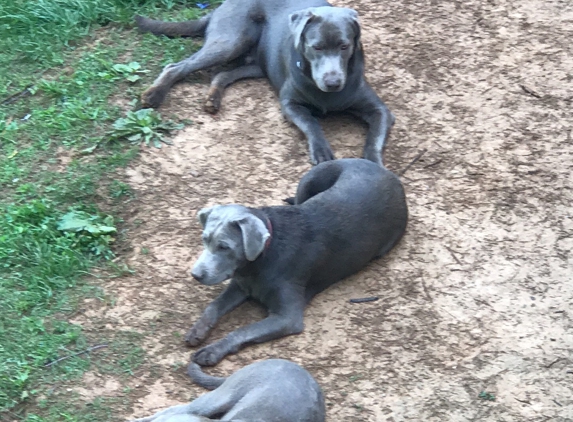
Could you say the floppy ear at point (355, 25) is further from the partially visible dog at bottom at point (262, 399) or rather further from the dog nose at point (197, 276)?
the partially visible dog at bottom at point (262, 399)

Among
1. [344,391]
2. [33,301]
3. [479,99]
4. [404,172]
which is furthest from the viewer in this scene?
[479,99]

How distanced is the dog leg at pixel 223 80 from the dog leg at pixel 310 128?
530 mm

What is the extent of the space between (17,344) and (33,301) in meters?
0.36

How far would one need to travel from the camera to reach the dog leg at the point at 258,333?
4574 mm

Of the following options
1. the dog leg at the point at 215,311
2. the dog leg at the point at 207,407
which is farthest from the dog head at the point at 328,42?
the dog leg at the point at 207,407

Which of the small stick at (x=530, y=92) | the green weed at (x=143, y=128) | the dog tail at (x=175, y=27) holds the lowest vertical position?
the green weed at (x=143, y=128)

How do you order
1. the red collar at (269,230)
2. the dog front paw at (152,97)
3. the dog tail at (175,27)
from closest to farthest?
1. the red collar at (269,230)
2. the dog front paw at (152,97)
3. the dog tail at (175,27)

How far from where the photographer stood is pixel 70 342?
4691 mm

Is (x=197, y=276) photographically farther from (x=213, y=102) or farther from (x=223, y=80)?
(x=223, y=80)

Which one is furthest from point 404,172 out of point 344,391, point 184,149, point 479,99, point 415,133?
point 344,391

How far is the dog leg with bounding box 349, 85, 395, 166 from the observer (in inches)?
235

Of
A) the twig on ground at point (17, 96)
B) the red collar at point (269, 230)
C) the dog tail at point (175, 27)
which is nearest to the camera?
the red collar at point (269, 230)

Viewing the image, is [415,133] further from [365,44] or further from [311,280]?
[311,280]

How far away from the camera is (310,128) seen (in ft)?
20.1
